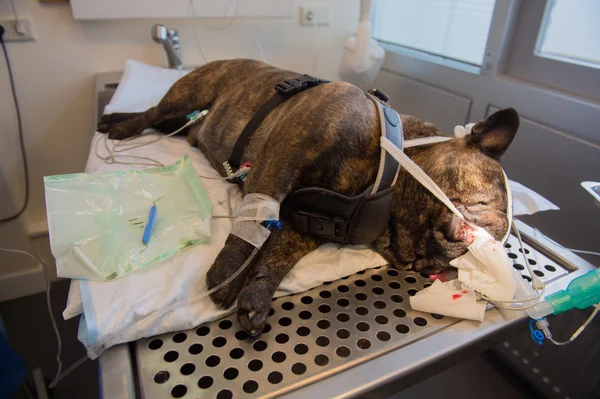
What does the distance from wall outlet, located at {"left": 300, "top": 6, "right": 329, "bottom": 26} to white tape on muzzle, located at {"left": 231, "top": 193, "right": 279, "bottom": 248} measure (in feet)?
5.25

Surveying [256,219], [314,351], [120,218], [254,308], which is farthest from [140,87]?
[314,351]

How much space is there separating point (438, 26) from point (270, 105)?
1.27 m

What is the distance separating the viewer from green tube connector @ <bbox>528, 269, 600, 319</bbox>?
28.0 inches

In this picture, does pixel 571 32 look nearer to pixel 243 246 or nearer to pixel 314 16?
pixel 314 16

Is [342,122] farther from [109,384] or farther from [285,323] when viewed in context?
[109,384]

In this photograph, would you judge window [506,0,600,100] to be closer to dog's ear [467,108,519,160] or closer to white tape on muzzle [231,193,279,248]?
dog's ear [467,108,519,160]

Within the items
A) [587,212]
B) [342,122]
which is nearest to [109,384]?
[342,122]

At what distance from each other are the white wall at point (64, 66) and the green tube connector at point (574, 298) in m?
1.81

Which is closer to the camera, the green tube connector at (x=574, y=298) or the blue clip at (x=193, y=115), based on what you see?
the green tube connector at (x=574, y=298)

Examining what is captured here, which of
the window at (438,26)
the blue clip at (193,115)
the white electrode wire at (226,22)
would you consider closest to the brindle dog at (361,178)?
the blue clip at (193,115)

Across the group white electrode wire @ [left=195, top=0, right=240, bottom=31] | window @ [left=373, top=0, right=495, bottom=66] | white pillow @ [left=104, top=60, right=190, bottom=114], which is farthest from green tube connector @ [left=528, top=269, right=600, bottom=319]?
white electrode wire @ [left=195, top=0, right=240, bottom=31]

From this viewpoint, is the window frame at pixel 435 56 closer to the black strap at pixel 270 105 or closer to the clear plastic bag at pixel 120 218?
the black strap at pixel 270 105

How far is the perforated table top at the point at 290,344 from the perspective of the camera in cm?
60

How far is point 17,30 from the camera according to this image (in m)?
1.61
